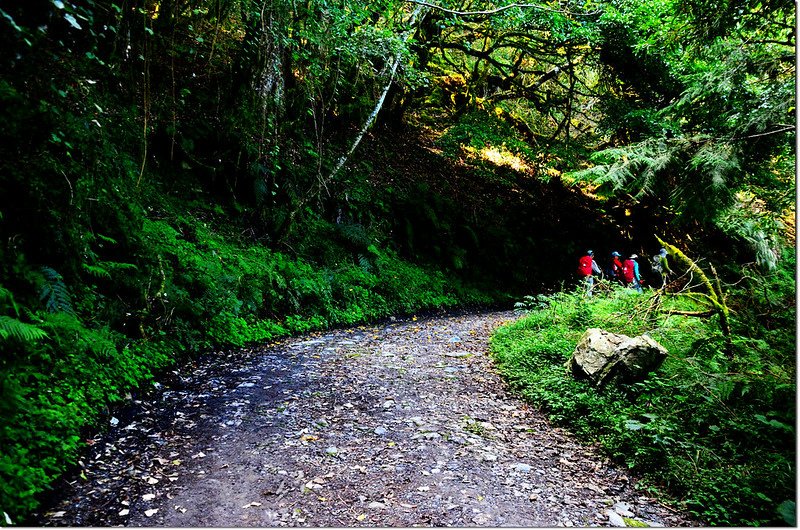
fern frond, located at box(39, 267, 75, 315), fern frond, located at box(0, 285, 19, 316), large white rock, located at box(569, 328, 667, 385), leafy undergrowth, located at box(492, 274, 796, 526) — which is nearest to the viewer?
leafy undergrowth, located at box(492, 274, 796, 526)

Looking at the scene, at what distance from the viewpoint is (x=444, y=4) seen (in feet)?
36.0

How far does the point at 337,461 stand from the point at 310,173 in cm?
894

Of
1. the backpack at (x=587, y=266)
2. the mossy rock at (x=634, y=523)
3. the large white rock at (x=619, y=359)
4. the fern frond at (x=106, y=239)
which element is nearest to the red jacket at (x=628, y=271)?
the backpack at (x=587, y=266)

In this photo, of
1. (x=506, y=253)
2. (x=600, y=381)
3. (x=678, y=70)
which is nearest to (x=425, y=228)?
(x=506, y=253)

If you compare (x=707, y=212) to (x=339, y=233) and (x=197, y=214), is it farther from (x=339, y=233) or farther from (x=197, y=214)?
(x=197, y=214)

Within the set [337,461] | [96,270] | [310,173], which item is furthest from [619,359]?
[310,173]

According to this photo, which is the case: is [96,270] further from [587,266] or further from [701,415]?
[587,266]

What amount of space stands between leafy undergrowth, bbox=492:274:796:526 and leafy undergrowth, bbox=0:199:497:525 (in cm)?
439

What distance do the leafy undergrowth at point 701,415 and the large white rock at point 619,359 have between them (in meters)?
0.14

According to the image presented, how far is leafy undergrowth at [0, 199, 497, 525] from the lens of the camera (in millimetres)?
3219

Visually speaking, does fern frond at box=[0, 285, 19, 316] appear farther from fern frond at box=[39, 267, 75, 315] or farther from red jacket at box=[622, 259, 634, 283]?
red jacket at box=[622, 259, 634, 283]

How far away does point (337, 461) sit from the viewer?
3789mm

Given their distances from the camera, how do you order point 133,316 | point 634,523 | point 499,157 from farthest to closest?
point 499,157 < point 133,316 < point 634,523

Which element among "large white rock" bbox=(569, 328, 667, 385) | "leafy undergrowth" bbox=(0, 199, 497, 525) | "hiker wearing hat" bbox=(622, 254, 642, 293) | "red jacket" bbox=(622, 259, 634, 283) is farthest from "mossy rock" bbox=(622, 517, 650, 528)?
"red jacket" bbox=(622, 259, 634, 283)
